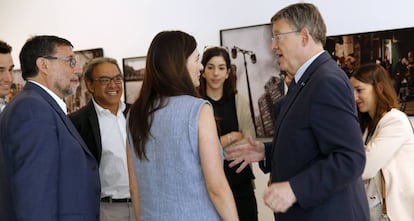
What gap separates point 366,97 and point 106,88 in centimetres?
166

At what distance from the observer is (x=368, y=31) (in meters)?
2.99

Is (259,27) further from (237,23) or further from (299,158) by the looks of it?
(299,158)

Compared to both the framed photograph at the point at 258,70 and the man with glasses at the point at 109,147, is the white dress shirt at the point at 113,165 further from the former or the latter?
the framed photograph at the point at 258,70

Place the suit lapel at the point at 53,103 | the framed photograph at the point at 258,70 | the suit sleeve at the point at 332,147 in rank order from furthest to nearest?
the framed photograph at the point at 258,70
the suit lapel at the point at 53,103
the suit sleeve at the point at 332,147

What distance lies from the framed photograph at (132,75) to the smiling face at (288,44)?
7.85 ft

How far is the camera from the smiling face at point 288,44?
1.71 metres

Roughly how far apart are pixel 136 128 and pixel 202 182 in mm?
342

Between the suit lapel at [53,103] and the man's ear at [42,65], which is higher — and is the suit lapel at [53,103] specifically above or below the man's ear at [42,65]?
below

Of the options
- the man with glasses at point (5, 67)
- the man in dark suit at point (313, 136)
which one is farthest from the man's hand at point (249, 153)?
the man with glasses at point (5, 67)

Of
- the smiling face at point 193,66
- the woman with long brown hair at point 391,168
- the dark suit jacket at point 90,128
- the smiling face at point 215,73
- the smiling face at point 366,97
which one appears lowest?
the woman with long brown hair at point 391,168

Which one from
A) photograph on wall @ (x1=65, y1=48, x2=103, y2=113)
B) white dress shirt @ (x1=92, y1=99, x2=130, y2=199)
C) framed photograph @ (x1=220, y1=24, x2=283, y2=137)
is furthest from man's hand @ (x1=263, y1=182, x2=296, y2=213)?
photograph on wall @ (x1=65, y1=48, x2=103, y2=113)

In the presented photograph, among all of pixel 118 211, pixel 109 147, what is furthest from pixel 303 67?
pixel 118 211

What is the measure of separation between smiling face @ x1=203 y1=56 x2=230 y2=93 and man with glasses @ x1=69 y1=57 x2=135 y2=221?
64 centimetres

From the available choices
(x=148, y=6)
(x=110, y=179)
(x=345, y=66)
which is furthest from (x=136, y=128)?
(x=148, y=6)
